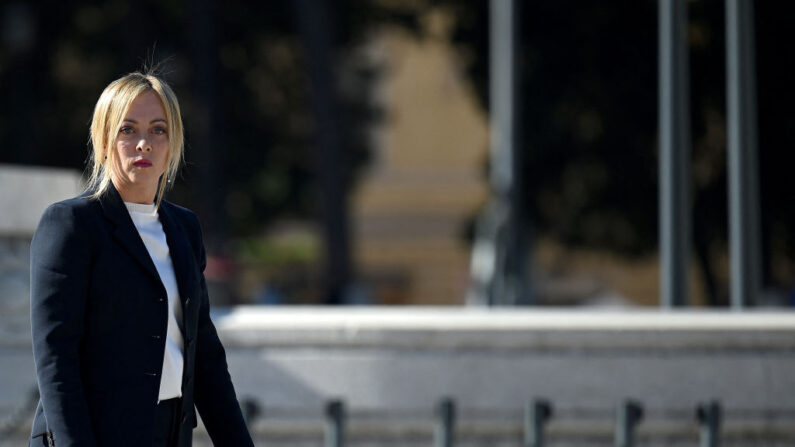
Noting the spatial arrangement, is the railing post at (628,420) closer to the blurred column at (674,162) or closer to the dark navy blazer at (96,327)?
the blurred column at (674,162)

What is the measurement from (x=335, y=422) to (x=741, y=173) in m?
4.87

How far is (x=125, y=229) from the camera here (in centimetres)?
314

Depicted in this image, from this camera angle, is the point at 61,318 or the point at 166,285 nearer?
the point at 61,318

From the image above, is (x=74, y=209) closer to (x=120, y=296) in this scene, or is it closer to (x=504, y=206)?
(x=120, y=296)

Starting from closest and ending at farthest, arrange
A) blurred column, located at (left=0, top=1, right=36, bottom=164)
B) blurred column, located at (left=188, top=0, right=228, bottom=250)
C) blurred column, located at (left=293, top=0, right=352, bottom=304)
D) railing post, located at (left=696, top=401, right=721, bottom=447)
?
railing post, located at (left=696, top=401, right=721, bottom=447) → blurred column, located at (left=293, top=0, right=352, bottom=304) → blurred column, located at (left=188, top=0, right=228, bottom=250) → blurred column, located at (left=0, top=1, right=36, bottom=164)

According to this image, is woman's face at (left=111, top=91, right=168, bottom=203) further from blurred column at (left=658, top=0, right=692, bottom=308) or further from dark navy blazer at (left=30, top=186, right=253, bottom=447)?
blurred column at (left=658, top=0, right=692, bottom=308)

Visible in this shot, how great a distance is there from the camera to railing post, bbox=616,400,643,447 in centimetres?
656

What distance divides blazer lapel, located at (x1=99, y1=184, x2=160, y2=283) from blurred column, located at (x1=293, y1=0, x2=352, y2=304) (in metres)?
15.7

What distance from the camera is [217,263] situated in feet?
43.8

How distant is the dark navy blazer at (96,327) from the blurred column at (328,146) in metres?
15.8

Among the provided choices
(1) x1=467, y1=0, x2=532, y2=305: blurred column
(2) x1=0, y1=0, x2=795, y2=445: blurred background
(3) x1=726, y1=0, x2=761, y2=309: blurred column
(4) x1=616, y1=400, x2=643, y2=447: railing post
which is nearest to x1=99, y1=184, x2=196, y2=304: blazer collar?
(4) x1=616, y1=400, x2=643, y2=447: railing post

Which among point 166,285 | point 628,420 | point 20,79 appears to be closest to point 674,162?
point 628,420

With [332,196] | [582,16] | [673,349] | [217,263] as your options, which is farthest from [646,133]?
[673,349]

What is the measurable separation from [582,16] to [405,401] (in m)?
14.5
